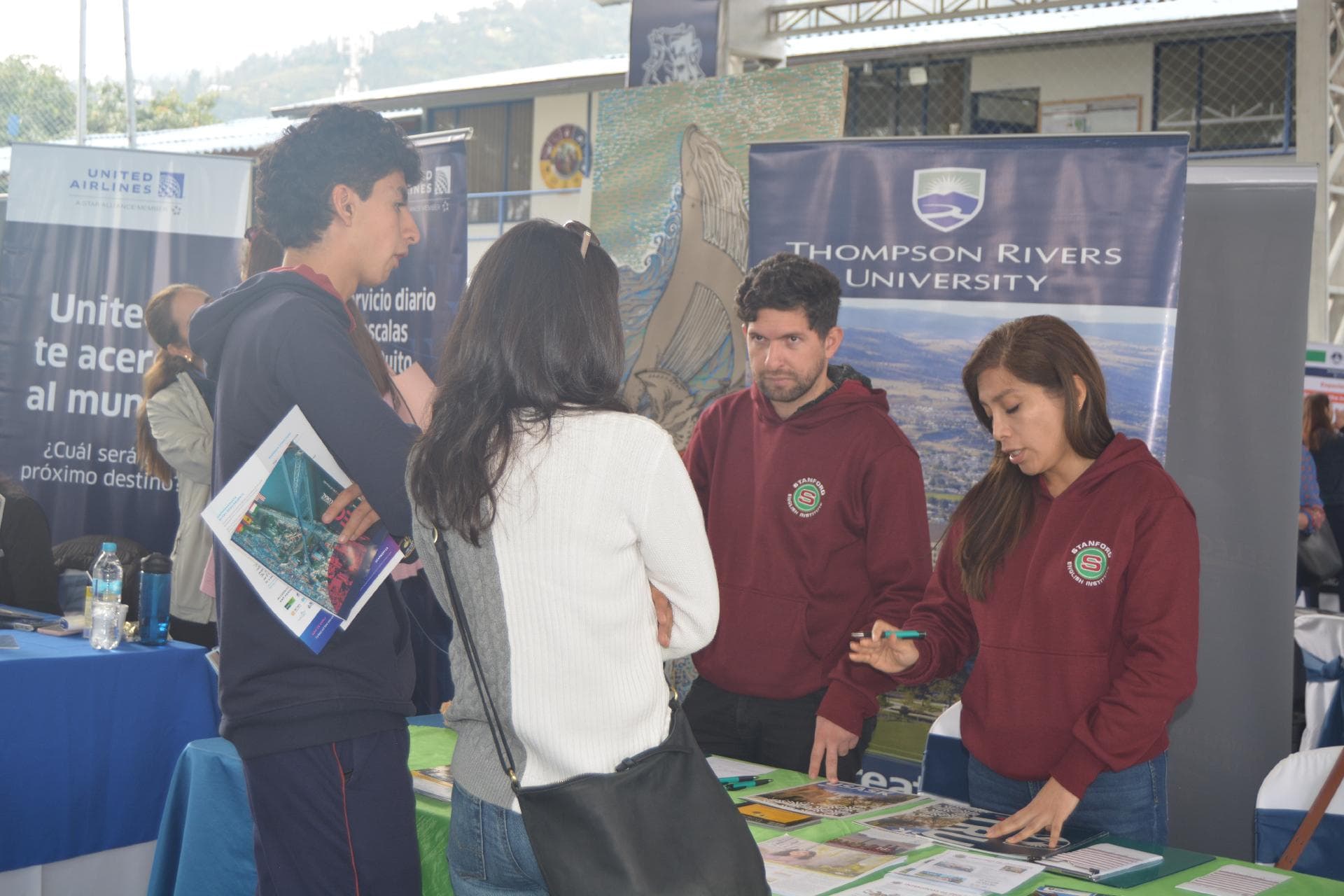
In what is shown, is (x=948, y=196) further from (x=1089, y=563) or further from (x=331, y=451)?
(x=331, y=451)

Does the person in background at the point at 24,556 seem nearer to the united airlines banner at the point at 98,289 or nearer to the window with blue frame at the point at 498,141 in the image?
the united airlines banner at the point at 98,289

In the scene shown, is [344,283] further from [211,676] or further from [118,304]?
[118,304]

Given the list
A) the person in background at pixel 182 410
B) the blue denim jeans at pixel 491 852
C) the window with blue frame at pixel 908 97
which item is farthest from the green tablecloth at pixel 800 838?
the window with blue frame at pixel 908 97

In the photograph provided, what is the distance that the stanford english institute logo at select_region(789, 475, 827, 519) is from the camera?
2.35 m

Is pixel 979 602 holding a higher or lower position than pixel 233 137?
lower

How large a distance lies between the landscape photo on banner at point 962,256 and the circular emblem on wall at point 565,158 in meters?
11.2

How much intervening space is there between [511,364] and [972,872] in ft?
2.96

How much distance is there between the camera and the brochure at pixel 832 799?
1840 millimetres

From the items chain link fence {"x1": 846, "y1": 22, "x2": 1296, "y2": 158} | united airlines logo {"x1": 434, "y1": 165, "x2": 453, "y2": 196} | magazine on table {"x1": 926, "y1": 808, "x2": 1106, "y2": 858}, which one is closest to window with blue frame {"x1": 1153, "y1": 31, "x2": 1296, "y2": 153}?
chain link fence {"x1": 846, "y1": 22, "x2": 1296, "y2": 158}

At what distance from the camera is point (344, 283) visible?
1.61m

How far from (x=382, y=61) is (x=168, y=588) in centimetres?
2516

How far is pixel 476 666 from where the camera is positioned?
1.22m

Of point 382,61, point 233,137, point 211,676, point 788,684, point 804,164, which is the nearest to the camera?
point 788,684

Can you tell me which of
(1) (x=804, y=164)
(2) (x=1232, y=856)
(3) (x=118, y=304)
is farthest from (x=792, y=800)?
(3) (x=118, y=304)
